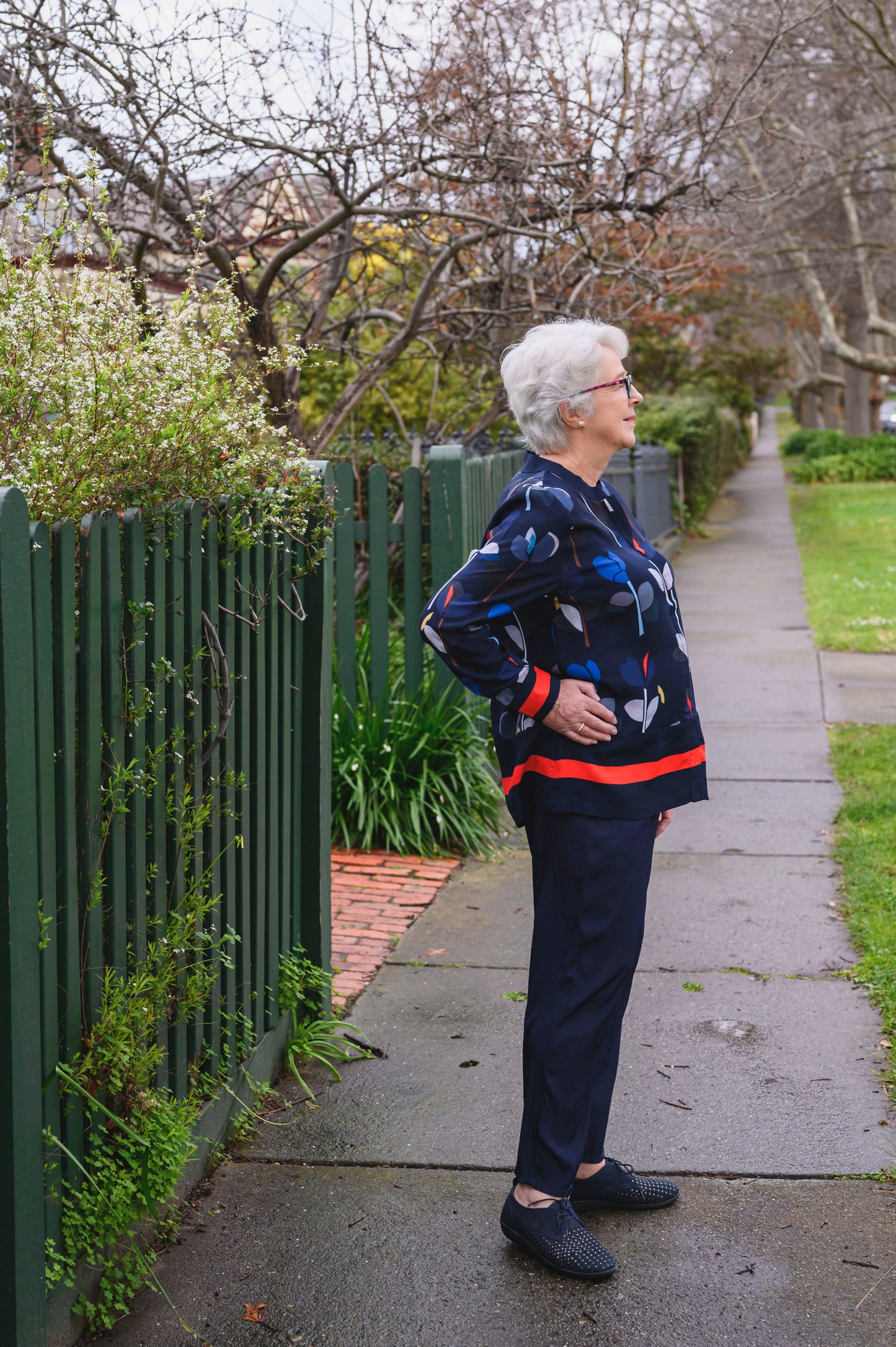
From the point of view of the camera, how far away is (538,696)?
279 cm

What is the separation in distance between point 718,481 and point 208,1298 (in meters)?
25.3

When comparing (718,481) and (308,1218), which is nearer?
(308,1218)

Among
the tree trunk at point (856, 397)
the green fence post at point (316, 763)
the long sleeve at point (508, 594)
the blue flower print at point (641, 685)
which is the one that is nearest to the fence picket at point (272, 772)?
the green fence post at point (316, 763)

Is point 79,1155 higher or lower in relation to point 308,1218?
higher

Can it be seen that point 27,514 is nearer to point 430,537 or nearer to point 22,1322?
point 22,1322

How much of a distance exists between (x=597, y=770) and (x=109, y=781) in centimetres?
100

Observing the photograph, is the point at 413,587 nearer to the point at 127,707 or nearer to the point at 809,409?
the point at 127,707

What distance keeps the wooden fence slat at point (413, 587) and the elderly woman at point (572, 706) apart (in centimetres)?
351

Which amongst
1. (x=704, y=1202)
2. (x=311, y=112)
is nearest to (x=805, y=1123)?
(x=704, y=1202)

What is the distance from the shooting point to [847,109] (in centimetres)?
1975

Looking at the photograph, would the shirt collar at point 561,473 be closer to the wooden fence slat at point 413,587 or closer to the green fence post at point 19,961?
the green fence post at point 19,961

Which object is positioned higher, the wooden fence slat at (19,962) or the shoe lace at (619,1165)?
the wooden fence slat at (19,962)

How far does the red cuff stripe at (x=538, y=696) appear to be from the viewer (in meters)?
2.79

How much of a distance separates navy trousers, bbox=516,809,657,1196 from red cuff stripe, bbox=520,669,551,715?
25 cm
